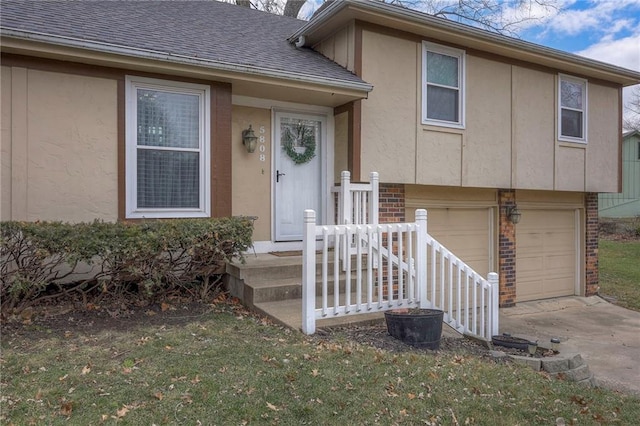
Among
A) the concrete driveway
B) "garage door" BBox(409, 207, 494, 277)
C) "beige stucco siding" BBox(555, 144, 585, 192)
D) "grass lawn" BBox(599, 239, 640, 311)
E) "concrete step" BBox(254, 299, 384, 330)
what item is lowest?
the concrete driveway

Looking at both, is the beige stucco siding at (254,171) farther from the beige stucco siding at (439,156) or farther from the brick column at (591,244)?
the brick column at (591,244)

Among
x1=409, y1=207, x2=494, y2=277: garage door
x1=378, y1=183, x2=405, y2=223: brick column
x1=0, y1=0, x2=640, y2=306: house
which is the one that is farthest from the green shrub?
x1=409, y1=207, x2=494, y2=277: garage door

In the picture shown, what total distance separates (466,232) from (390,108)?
9.85 ft

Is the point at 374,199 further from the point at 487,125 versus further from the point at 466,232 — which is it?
the point at 487,125

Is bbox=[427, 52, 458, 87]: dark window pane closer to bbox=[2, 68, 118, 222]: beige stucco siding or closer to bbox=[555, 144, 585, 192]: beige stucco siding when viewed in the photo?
bbox=[555, 144, 585, 192]: beige stucco siding

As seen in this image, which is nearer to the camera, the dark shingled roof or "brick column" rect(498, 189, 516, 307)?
the dark shingled roof

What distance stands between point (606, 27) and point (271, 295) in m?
11.7

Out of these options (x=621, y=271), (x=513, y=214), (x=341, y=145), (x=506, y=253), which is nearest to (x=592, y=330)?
(x=506, y=253)

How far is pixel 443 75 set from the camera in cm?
782

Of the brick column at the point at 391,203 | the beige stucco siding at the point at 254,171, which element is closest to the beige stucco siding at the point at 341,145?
the brick column at the point at 391,203

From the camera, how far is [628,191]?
23469mm

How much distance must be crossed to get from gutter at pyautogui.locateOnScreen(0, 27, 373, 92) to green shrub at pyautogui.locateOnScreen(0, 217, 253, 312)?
1967mm

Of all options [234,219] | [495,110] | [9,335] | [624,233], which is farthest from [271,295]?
[624,233]

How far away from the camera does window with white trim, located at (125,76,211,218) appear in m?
5.77
